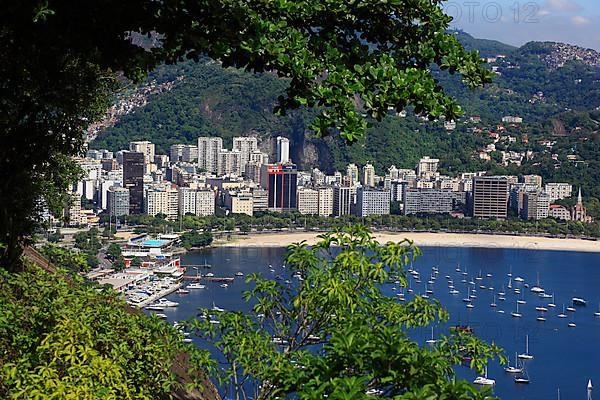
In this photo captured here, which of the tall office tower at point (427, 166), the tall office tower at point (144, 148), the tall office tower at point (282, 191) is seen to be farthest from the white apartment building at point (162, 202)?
the tall office tower at point (427, 166)

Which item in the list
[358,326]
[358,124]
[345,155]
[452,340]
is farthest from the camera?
[345,155]

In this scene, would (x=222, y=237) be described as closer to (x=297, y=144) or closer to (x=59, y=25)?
(x=297, y=144)

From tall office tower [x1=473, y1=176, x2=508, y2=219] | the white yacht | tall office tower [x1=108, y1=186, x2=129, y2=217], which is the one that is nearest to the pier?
the white yacht

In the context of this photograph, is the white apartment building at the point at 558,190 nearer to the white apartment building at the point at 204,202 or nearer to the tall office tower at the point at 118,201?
the white apartment building at the point at 204,202

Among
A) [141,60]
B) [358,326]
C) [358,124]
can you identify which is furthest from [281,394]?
[141,60]

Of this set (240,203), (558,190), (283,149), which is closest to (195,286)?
(240,203)

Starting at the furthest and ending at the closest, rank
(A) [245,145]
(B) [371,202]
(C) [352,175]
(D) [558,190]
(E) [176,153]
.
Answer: (E) [176,153] < (A) [245,145] < (C) [352,175] < (D) [558,190] < (B) [371,202]

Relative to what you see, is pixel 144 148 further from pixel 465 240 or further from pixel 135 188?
pixel 465 240
